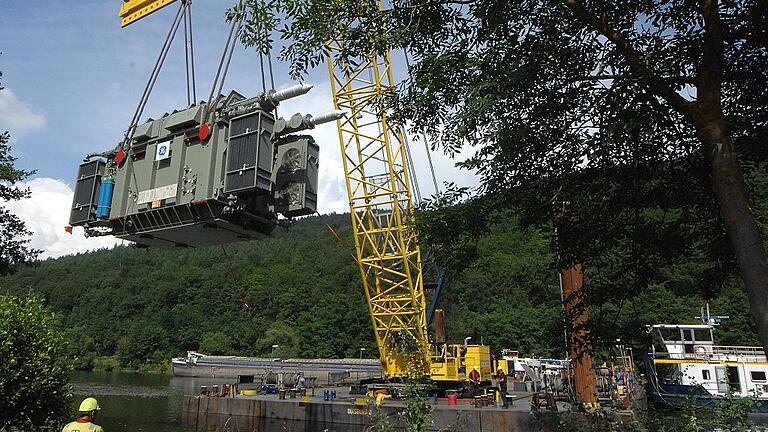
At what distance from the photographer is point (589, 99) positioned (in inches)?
232

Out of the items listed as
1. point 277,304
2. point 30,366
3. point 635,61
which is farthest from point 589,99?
point 277,304

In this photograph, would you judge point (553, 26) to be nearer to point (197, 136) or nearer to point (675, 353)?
point (197, 136)

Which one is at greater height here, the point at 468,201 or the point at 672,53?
the point at 672,53

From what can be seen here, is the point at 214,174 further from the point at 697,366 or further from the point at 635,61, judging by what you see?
the point at 697,366

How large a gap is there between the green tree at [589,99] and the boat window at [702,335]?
29.4m

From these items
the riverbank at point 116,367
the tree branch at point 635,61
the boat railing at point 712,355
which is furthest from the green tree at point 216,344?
the tree branch at point 635,61

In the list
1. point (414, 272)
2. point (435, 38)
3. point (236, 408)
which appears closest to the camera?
point (435, 38)

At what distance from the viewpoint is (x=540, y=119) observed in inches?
237

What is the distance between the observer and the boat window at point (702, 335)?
31169mm

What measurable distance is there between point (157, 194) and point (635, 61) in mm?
7911

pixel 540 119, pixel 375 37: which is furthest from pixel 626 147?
pixel 375 37

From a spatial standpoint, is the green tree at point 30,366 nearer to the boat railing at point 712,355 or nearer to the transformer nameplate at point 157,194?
the transformer nameplate at point 157,194

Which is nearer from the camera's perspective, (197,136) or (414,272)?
(197,136)

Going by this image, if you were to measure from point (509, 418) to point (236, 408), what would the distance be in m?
12.9
